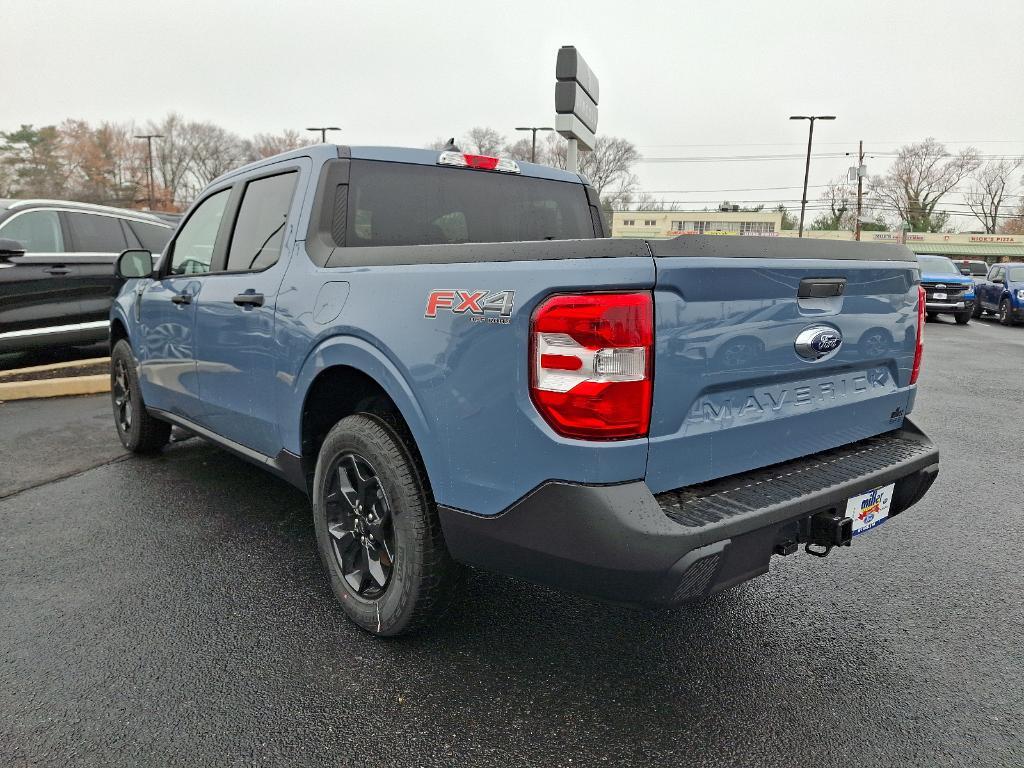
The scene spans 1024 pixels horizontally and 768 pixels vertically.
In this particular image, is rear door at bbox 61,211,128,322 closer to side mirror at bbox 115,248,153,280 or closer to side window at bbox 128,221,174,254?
side window at bbox 128,221,174,254

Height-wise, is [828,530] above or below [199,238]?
below

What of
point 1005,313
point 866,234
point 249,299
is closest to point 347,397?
point 249,299

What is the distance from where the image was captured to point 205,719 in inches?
90.2

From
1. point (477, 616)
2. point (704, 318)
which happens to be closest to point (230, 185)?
point (477, 616)

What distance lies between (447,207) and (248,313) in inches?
41.3

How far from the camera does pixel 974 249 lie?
71875 mm

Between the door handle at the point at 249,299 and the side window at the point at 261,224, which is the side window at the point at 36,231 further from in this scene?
the door handle at the point at 249,299

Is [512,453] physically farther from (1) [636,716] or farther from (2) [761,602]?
(2) [761,602]

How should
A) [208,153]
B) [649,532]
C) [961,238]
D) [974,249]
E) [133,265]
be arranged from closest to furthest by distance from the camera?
1. [649,532]
2. [133,265]
3. [974,249]
4. [961,238]
5. [208,153]

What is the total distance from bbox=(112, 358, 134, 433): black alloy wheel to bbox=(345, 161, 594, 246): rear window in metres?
2.93

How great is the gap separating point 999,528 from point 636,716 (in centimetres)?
293

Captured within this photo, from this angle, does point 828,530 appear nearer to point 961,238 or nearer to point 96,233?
point 96,233

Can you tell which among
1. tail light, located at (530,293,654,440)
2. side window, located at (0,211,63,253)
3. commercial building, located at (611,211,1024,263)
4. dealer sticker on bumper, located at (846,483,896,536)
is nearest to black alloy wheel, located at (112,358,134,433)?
side window, located at (0,211,63,253)

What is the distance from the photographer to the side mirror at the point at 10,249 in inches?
277
